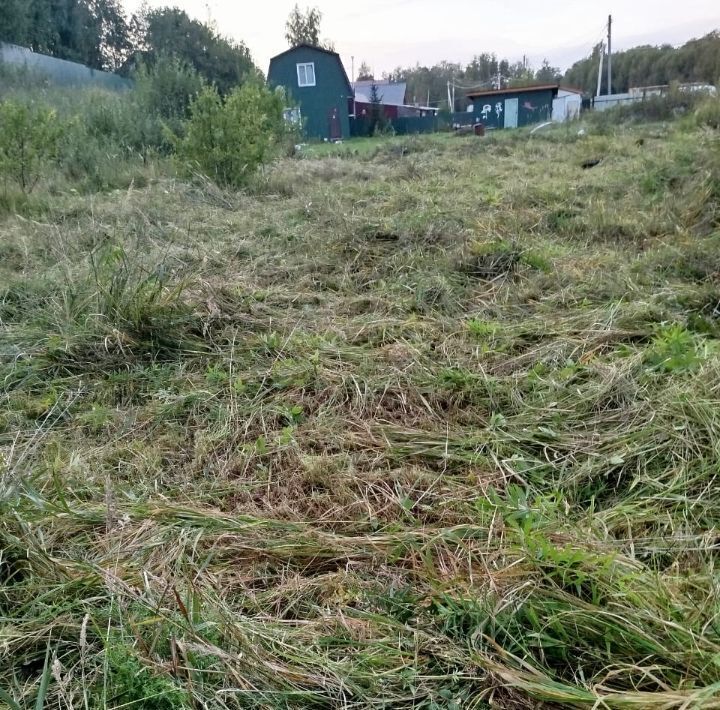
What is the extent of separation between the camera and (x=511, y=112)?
1107 inches

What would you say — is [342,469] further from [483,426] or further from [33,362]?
[33,362]

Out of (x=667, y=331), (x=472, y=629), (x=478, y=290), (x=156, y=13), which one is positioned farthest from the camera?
(x=156, y=13)

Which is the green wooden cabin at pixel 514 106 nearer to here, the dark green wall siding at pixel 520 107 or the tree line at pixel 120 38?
the dark green wall siding at pixel 520 107

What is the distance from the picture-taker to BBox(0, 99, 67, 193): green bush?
22.9 feet

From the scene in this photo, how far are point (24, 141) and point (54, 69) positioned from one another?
56.3 ft

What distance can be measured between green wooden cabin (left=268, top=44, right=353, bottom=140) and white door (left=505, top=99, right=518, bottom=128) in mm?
8007

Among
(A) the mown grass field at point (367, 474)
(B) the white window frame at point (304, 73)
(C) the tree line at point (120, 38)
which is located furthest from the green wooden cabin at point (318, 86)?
(A) the mown grass field at point (367, 474)

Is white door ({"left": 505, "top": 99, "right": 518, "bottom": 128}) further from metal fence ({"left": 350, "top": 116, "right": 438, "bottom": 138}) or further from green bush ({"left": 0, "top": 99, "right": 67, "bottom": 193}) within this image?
green bush ({"left": 0, "top": 99, "right": 67, "bottom": 193})

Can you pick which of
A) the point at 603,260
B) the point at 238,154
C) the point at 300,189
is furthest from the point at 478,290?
the point at 238,154

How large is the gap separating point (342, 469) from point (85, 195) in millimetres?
7509

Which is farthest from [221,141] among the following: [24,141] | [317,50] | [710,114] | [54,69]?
[317,50]

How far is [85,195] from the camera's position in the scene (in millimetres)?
8023

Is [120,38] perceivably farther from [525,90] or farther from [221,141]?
[221,141]

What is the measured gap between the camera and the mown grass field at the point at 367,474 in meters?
1.34
